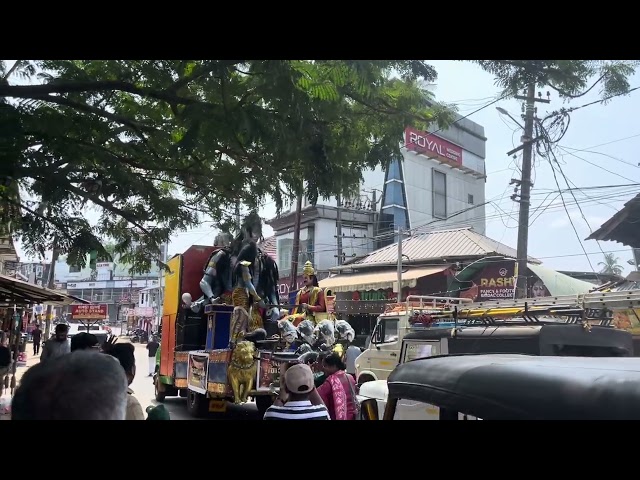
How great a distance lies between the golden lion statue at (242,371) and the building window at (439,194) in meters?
4.07

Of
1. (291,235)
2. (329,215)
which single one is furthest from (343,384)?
(291,235)

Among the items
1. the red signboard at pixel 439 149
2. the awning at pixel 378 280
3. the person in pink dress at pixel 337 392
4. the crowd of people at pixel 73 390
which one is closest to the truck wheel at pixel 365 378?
the red signboard at pixel 439 149

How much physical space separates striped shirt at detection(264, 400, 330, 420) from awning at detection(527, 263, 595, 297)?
467 inches

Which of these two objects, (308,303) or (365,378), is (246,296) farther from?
(365,378)

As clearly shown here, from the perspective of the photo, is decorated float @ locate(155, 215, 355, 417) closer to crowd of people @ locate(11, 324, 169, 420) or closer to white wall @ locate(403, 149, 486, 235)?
white wall @ locate(403, 149, 486, 235)

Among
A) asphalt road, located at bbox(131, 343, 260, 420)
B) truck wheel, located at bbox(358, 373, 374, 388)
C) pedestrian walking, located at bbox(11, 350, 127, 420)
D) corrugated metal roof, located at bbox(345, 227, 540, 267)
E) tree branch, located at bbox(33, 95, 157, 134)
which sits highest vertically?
corrugated metal roof, located at bbox(345, 227, 540, 267)

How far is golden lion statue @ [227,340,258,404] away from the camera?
8.66 meters

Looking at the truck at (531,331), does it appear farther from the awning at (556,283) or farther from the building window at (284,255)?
the building window at (284,255)

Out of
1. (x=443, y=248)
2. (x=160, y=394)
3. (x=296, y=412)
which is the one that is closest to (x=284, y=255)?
(x=443, y=248)

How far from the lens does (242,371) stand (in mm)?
8688

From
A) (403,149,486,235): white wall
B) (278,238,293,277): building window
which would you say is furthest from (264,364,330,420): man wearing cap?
(278,238,293,277): building window
